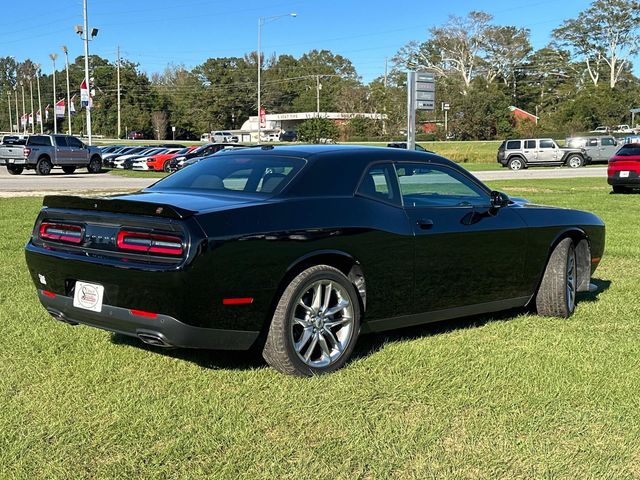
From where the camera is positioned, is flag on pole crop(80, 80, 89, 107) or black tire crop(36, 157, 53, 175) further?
flag on pole crop(80, 80, 89, 107)

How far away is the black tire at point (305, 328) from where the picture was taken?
15.0 ft

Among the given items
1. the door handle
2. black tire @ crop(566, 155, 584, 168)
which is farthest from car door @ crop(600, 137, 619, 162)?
the door handle

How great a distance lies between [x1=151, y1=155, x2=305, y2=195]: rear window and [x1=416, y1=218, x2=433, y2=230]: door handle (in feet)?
3.02

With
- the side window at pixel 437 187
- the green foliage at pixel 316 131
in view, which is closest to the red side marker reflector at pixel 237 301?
the side window at pixel 437 187

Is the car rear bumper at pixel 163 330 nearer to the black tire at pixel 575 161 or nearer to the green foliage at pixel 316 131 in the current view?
the black tire at pixel 575 161

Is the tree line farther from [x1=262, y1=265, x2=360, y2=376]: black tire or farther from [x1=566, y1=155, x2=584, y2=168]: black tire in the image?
[x1=262, y1=265, x2=360, y2=376]: black tire

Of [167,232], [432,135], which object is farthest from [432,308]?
[432,135]

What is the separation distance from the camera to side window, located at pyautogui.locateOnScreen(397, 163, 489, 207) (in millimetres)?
5535

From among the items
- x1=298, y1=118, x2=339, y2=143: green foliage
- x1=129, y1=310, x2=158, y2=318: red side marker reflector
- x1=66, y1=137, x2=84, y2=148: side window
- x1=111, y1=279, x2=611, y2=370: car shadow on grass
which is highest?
x1=298, y1=118, x2=339, y2=143: green foliage

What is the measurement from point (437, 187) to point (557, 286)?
1.43 metres

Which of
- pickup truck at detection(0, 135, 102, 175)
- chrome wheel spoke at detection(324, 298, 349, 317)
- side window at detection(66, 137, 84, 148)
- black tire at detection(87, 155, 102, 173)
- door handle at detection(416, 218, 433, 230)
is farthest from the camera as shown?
black tire at detection(87, 155, 102, 173)

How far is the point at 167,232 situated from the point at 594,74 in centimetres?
11728

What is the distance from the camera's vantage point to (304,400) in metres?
4.32

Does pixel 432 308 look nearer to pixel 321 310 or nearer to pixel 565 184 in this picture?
pixel 321 310
